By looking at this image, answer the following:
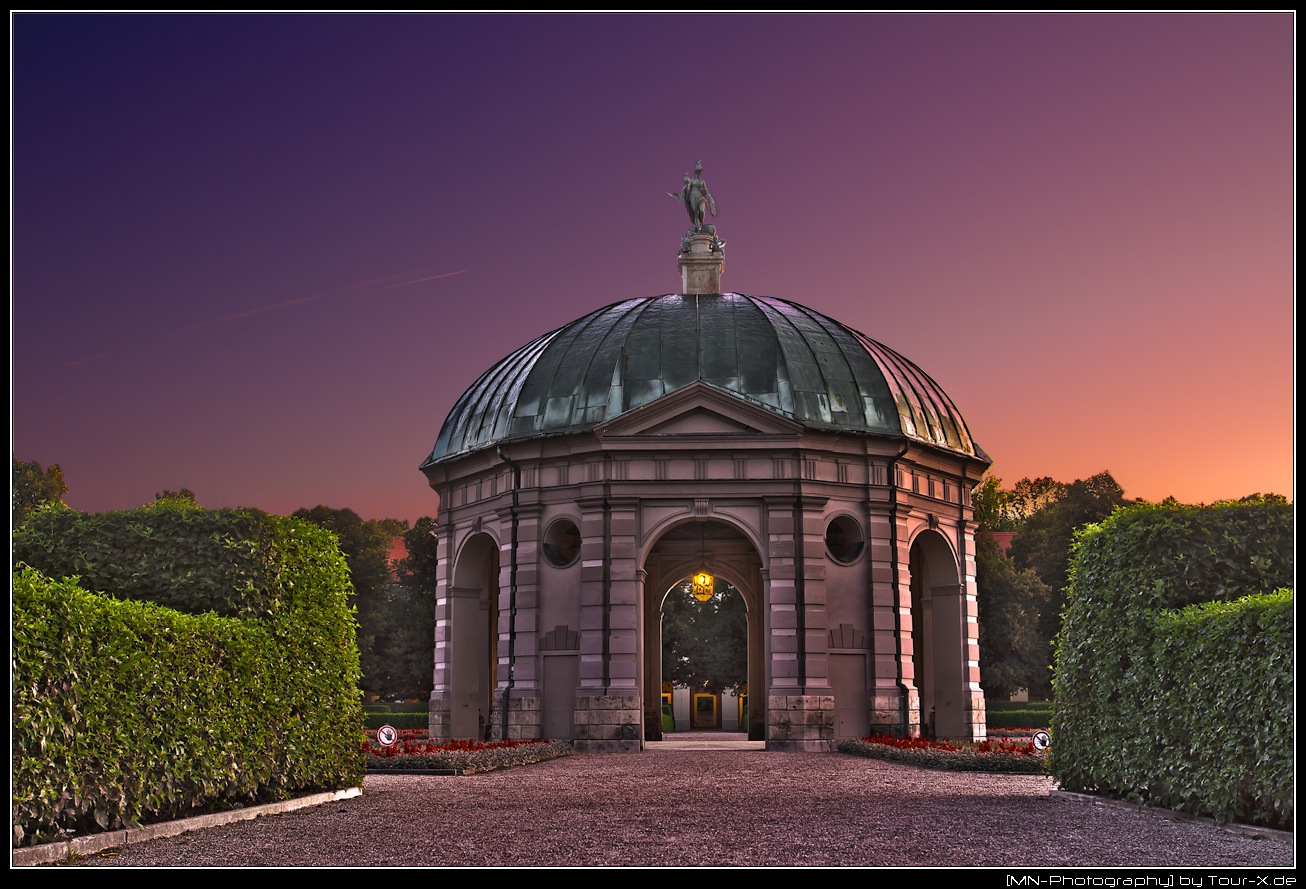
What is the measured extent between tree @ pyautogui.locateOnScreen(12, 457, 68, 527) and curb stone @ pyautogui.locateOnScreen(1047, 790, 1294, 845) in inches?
578

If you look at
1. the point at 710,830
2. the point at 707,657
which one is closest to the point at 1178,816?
the point at 710,830

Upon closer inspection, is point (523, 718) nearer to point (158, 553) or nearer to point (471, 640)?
point (471, 640)

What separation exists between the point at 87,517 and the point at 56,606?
13.9ft

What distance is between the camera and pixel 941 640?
116ft

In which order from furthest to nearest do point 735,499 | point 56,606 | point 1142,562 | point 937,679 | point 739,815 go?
point 937,679
point 735,499
point 1142,562
point 739,815
point 56,606

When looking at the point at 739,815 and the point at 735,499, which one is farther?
the point at 735,499

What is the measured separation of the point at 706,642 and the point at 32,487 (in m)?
37.1

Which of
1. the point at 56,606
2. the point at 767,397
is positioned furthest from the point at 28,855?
the point at 767,397

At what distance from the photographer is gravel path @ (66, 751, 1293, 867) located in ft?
36.9

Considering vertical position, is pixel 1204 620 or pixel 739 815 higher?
pixel 1204 620

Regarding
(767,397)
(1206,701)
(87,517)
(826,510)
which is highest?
(767,397)

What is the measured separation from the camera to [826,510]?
1256 inches

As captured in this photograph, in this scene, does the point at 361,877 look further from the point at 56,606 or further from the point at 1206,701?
the point at 1206,701

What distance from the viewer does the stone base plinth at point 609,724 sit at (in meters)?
30.1
